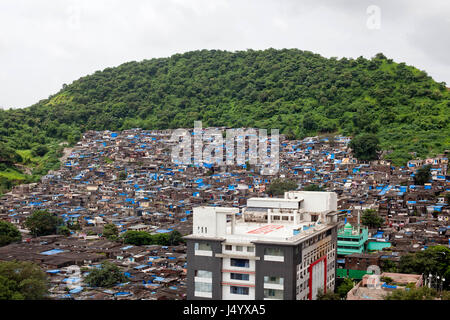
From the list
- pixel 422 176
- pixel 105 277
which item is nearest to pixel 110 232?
pixel 105 277

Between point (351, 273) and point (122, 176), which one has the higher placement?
point (122, 176)

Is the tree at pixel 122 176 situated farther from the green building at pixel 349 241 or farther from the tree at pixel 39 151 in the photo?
the green building at pixel 349 241

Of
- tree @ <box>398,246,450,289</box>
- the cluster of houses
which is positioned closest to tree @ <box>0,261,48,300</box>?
the cluster of houses

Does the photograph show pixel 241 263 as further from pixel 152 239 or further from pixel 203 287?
pixel 152 239

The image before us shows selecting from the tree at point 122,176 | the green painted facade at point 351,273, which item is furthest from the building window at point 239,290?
the tree at point 122,176

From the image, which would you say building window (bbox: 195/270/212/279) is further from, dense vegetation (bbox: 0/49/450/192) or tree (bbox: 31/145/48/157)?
tree (bbox: 31/145/48/157)

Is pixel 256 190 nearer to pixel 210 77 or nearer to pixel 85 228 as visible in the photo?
pixel 85 228
